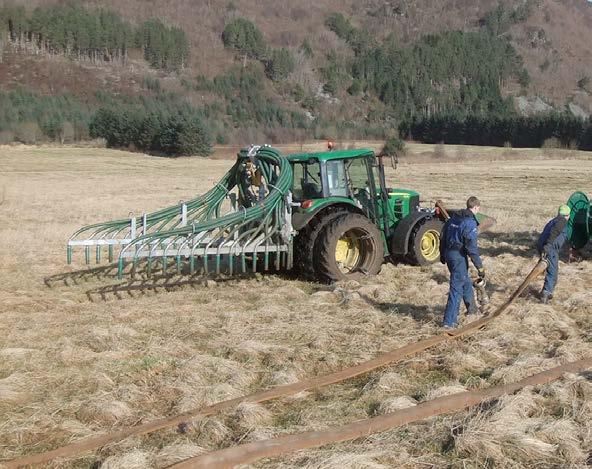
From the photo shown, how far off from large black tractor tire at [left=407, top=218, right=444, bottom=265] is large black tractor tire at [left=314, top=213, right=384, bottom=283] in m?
0.71

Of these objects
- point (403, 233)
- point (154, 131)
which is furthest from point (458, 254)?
point (154, 131)

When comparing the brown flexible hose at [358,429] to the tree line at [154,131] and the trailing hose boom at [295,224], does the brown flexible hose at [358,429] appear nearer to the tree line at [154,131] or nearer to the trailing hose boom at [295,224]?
the trailing hose boom at [295,224]

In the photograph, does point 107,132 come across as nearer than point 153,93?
Yes

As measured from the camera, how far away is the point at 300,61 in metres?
149

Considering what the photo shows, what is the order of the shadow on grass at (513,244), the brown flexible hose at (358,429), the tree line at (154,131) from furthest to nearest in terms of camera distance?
the tree line at (154,131) < the shadow on grass at (513,244) < the brown flexible hose at (358,429)

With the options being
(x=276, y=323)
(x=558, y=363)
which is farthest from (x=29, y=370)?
(x=558, y=363)

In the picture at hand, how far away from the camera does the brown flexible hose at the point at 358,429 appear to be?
409 centimetres

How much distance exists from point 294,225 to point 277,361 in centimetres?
324

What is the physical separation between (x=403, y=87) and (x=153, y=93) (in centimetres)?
5305

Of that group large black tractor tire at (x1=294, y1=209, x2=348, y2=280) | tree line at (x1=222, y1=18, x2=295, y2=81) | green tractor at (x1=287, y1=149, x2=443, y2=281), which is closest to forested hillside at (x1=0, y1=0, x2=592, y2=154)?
tree line at (x1=222, y1=18, x2=295, y2=81)

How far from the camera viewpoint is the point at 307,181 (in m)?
9.71

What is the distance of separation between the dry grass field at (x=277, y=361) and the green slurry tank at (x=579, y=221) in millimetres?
713

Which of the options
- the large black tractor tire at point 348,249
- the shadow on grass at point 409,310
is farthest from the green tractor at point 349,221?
the shadow on grass at point 409,310

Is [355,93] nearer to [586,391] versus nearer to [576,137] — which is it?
[576,137]
